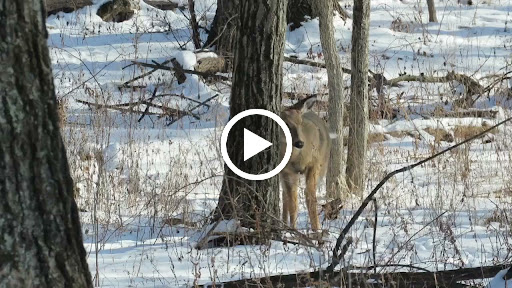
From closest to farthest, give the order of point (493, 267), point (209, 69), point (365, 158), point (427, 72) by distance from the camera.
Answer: point (493, 267) < point (365, 158) < point (209, 69) < point (427, 72)

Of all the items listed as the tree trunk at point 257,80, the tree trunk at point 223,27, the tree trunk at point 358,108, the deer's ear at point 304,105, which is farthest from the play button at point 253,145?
the tree trunk at point 223,27

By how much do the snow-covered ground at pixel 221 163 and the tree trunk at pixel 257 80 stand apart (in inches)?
17.8

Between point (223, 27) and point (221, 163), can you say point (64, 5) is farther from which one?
point (221, 163)

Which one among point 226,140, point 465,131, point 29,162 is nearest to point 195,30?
point 465,131

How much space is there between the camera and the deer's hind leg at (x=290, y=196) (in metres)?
8.04

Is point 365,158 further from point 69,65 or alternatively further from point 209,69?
point 69,65

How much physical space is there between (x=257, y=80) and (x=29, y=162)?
143 inches

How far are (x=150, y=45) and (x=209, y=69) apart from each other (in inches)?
94.4

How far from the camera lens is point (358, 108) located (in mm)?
9695

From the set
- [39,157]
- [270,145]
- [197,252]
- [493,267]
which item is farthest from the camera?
[270,145]

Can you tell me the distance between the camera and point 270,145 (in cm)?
701

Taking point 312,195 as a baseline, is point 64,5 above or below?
above

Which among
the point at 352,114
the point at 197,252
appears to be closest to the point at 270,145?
the point at 197,252

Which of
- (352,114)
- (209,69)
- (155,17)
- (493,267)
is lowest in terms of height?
(493,267)
